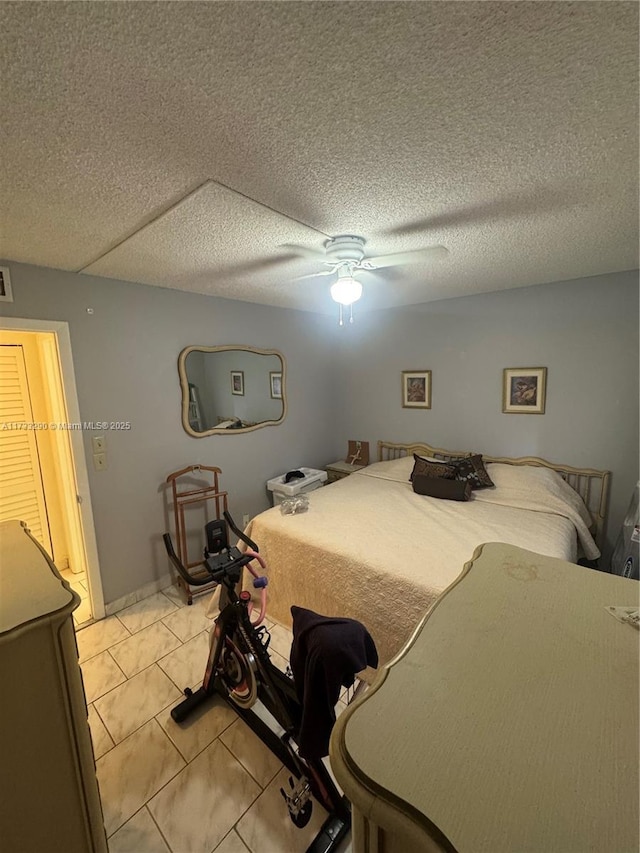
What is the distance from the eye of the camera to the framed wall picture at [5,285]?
196 cm

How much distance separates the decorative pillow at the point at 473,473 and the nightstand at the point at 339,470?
1.14 m

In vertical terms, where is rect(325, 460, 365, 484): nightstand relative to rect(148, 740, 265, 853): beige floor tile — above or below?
above

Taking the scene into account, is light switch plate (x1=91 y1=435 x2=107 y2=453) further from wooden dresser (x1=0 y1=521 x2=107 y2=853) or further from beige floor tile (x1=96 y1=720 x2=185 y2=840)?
beige floor tile (x1=96 y1=720 x2=185 y2=840)

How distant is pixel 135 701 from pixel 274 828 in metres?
0.97

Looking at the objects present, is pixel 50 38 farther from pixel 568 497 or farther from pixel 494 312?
pixel 568 497

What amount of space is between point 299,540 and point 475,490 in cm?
159

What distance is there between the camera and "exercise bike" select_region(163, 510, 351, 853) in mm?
1329

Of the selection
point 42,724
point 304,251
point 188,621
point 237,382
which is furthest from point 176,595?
point 304,251

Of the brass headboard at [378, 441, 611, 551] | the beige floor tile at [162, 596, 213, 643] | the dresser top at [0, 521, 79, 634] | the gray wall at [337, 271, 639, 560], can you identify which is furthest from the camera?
the brass headboard at [378, 441, 611, 551]

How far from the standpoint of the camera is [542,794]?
418 mm

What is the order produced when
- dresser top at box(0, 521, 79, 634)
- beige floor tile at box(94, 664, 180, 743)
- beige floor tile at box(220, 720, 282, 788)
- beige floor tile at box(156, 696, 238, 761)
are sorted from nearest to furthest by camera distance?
1. dresser top at box(0, 521, 79, 634)
2. beige floor tile at box(220, 720, 282, 788)
3. beige floor tile at box(156, 696, 238, 761)
4. beige floor tile at box(94, 664, 180, 743)

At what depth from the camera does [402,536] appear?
7.26 ft

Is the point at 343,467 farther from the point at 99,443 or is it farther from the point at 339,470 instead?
the point at 99,443

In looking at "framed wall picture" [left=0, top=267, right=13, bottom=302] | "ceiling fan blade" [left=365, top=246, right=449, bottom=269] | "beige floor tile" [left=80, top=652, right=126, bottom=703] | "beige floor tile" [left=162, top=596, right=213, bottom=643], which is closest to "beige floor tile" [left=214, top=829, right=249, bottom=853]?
"beige floor tile" [left=80, top=652, right=126, bottom=703]
